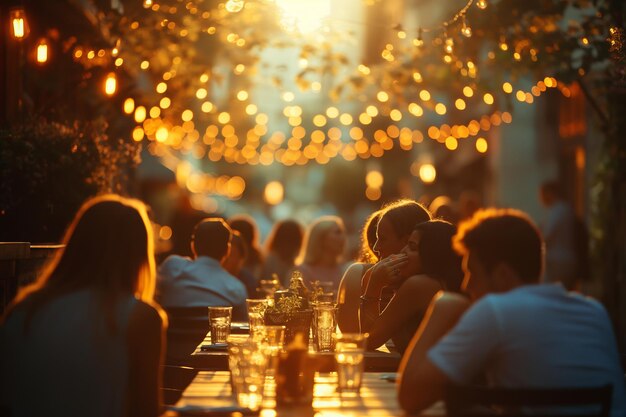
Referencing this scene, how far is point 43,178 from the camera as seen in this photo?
9172 mm

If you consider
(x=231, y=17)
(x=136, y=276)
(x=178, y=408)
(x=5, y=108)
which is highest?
(x=231, y=17)

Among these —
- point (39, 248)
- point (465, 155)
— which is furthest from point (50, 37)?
point (465, 155)

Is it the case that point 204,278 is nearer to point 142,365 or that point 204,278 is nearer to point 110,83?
point 110,83

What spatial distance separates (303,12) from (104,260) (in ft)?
24.9

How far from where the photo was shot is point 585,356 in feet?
13.2

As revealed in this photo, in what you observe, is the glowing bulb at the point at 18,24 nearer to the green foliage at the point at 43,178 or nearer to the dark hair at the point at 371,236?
the green foliage at the point at 43,178

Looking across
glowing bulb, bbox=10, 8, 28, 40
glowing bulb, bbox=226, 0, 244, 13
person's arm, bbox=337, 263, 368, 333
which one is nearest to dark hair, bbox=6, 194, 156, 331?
person's arm, bbox=337, 263, 368, 333

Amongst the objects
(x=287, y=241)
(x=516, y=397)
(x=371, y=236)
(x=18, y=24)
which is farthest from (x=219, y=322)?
(x=287, y=241)

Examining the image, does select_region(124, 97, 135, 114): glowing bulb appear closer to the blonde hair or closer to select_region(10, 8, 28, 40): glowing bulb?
the blonde hair

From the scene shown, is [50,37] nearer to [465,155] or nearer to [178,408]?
[178,408]

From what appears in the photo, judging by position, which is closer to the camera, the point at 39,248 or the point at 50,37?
the point at 39,248

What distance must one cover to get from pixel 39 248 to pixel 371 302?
7.82 ft

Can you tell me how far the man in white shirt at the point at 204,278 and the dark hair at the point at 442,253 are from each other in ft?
12.6

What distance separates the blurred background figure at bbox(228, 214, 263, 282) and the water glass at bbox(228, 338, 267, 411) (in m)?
7.94
